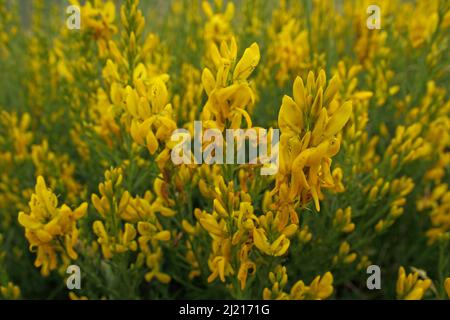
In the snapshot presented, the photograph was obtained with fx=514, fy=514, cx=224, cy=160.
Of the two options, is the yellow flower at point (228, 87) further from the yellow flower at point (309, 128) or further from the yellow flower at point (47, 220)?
the yellow flower at point (47, 220)

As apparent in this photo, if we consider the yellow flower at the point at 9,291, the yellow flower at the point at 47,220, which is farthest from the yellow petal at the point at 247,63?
the yellow flower at the point at 9,291

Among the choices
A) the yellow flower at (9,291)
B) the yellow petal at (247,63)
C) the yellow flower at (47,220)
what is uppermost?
the yellow petal at (247,63)

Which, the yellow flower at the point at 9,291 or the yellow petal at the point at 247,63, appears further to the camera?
the yellow flower at the point at 9,291

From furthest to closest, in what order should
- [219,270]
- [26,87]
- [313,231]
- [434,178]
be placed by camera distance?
[26,87] < [434,178] < [313,231] < [219,270]

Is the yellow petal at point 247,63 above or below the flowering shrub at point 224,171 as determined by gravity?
above

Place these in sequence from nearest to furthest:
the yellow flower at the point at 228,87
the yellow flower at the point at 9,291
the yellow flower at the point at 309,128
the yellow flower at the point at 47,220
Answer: the yellow flower at the point at 309,128
the yellow flower at the point at 228,87
the yellow flower at the point at 47,220
the yellow flower at the point at 9,291

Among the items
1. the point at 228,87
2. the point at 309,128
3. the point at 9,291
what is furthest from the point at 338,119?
the point at 9,291

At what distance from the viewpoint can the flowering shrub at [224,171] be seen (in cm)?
129

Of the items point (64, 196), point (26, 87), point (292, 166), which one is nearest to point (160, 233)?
point (292, 166)

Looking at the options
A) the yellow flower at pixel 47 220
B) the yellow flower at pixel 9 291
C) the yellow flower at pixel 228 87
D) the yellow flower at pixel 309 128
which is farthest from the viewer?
the yellow flower at pixel 9 291

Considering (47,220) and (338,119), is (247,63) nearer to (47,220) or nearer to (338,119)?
(338,119)

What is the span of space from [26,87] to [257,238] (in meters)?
2.72
